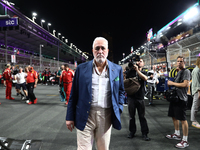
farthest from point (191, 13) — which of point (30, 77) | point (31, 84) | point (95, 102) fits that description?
point (95, 102)

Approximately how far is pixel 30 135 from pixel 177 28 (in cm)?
4633

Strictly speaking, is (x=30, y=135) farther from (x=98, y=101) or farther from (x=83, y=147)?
(x=98, y=101)

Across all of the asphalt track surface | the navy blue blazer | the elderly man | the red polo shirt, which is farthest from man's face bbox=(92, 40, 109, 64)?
the red polo shirt

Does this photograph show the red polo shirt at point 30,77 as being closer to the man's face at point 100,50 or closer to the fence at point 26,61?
the man's face at point 100,50

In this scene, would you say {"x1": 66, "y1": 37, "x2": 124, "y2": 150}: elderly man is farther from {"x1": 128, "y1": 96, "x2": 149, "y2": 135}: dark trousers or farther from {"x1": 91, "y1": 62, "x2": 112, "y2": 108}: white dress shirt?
{"x1": 128, "y1": 96, "x2": 149, "y2": 135}: dark trousers

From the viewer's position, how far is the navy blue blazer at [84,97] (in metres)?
1.72

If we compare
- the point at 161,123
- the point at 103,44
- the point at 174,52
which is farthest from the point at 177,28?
the point at 103,44

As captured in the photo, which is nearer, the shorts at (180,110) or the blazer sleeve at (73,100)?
the blazer sleeve at (73,100)

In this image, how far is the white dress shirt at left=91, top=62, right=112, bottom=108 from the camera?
A: 1.76 m

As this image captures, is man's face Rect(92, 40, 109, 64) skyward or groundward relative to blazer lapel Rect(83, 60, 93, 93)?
skyward

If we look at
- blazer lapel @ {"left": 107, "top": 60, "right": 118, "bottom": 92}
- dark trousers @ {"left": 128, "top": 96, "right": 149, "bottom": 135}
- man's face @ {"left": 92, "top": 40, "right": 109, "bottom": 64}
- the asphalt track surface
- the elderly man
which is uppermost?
man's face @ {"left": 92, "top": 40, "right": 109, "bottom": 64}

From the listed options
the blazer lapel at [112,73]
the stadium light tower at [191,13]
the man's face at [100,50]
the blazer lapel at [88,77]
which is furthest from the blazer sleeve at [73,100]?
the stadium light tower at [191,13]

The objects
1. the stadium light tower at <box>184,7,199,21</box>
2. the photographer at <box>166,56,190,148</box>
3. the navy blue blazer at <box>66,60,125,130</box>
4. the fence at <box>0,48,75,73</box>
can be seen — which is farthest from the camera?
the stadium light tower at <box>184,7,199,21</box>

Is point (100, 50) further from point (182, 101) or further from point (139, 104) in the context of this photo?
point (182, 101)
